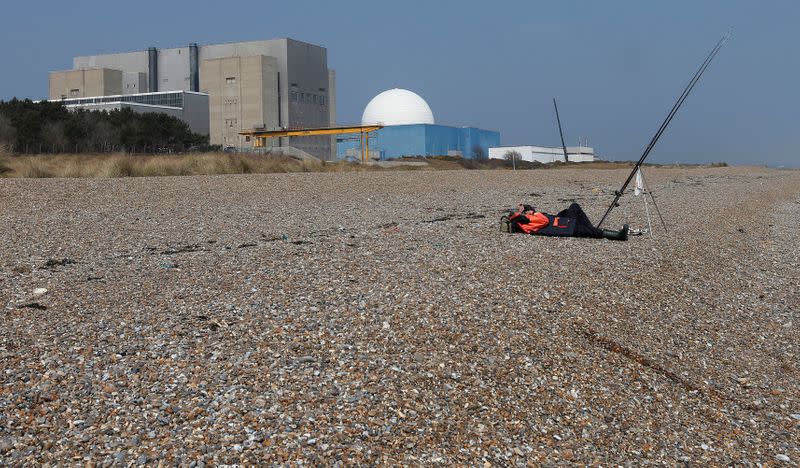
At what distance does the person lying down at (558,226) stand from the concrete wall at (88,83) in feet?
204

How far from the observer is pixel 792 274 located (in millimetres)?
10711

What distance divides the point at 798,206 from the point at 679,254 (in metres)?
13.9

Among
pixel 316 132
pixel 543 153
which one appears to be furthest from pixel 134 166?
pixel 543 153

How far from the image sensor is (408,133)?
2554 inches

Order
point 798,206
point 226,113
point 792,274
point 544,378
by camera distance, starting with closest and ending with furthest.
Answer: point 544,378
point 792,274
point 798,206
point 226,113

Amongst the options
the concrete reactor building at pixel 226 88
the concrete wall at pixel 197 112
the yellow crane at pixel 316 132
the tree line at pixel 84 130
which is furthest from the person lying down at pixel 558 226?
the concrete wall at pixel 197 112

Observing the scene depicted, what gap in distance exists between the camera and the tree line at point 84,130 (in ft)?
126

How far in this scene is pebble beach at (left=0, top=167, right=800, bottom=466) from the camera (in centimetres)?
441

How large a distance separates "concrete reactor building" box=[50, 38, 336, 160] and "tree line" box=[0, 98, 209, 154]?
9771 millimetres

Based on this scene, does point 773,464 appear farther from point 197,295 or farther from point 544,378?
point 197,295

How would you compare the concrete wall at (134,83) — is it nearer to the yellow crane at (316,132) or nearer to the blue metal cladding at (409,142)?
the blue metal cladding at (409,142)

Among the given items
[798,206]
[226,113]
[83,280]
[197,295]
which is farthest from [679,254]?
[226,113]

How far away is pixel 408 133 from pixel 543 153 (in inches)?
830

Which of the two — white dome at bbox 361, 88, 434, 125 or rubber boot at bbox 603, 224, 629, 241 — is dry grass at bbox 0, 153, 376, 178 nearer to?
rubber boot at bbox 603, 224, 629, 241
